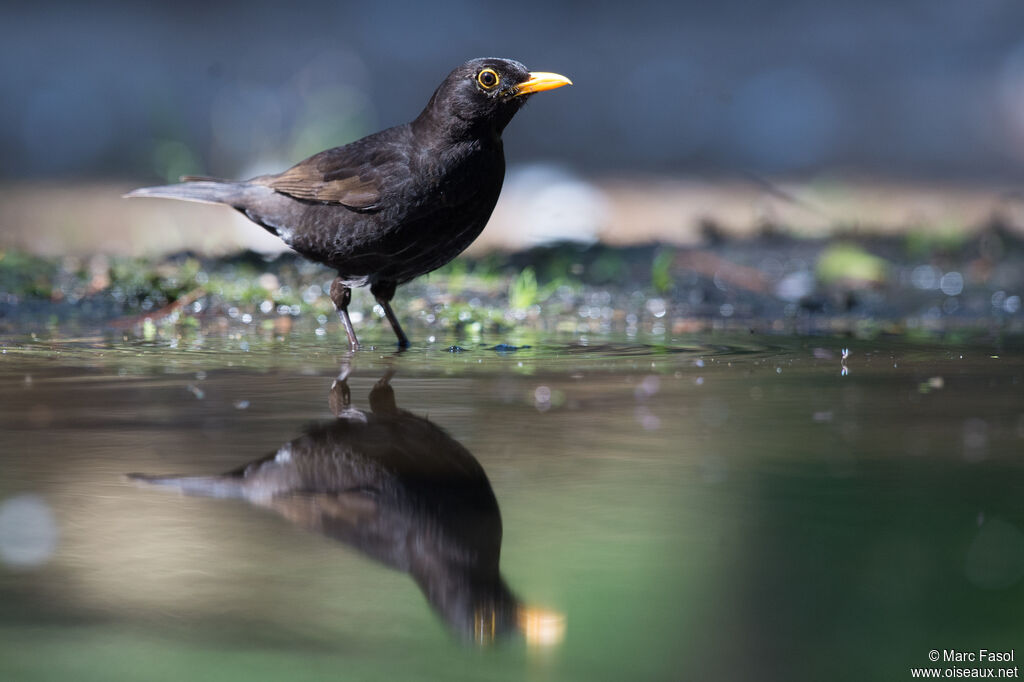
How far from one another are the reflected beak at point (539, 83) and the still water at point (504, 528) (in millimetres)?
1265

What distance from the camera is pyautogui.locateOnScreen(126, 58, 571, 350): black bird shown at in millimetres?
4848

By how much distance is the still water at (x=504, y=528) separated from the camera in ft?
6.46

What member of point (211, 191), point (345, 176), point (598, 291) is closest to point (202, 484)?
point (345, 176)

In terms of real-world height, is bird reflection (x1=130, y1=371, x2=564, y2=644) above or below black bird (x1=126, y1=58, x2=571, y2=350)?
below

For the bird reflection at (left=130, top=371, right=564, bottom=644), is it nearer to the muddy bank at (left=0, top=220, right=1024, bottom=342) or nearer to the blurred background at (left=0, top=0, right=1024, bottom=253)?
the muddy bank at (left=0, top=220, right=1024, bottom=342)

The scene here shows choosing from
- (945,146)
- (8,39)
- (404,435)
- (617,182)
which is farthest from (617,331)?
(8,39)

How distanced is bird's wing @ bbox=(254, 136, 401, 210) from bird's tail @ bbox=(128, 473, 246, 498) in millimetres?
2240

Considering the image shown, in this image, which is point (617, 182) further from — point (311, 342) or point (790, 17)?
point (311, 342)

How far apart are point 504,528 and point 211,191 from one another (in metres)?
3.50

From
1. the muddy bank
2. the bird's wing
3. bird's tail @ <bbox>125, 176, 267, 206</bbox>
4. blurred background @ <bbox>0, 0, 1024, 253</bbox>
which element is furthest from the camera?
blurred background @ <bbox>0, 0, 1024, 253</bbox>

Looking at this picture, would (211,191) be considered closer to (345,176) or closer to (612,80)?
(345,176)

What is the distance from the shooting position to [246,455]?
3.03 m

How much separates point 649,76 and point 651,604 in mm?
10617

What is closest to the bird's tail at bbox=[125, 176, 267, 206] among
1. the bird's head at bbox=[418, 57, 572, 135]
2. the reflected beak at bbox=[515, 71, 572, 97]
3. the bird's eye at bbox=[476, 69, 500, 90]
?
the bird's head at bbox=[418, 57, 572, 135]
